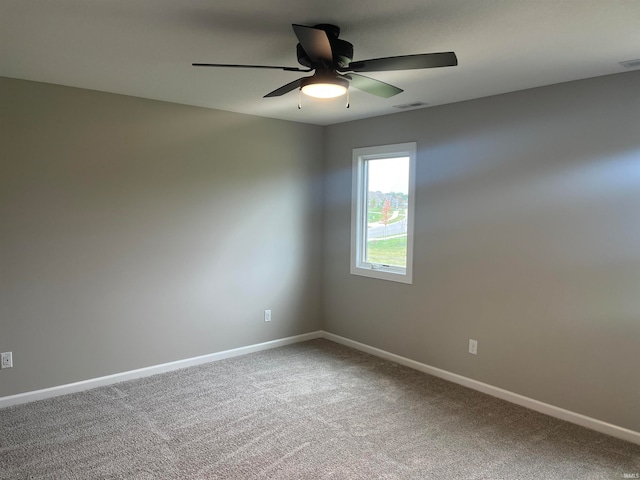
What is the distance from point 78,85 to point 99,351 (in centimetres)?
210

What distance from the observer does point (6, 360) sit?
3297 mm

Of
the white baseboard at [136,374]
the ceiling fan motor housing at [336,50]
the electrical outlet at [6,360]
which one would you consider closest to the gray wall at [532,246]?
the white baseboard at [136,374]

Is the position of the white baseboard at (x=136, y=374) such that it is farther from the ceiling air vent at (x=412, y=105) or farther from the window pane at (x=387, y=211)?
the ceiling air vent at (x=412, y=105)

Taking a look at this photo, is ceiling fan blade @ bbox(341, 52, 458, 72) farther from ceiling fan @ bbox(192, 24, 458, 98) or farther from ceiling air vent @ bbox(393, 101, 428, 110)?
ceiling air vent @ bbox(393, 101, 428, 110)

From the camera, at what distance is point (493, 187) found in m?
3.58

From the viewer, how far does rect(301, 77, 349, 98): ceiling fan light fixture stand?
225 cm

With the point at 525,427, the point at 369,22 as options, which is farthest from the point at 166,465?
the point at 369,22

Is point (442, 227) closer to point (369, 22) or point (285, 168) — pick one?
point (285, 168)

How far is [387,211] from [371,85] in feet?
6.98

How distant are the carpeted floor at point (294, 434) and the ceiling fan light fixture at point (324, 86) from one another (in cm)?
210

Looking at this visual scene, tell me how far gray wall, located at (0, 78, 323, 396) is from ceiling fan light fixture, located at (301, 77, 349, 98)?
6.71ft

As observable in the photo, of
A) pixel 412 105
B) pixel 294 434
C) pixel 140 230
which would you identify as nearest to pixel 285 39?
pixel 412 105

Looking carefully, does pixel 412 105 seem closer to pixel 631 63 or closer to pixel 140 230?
pixel 631 63

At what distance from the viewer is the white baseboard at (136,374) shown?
3387mm
